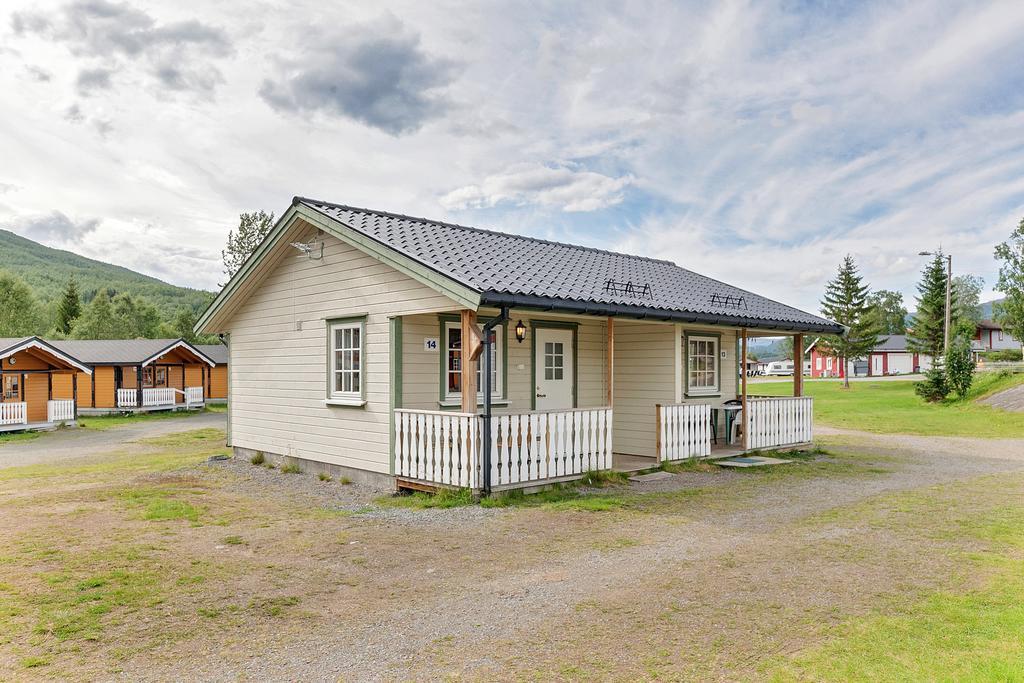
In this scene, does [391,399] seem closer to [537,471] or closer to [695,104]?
[537,471]

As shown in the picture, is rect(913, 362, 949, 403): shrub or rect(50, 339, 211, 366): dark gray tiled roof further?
rect(50, 339, 211, 366): dark gray tiled roof

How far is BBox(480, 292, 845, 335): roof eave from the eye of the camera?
8109mm

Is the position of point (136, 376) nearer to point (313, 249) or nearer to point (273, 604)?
point (313, 249)

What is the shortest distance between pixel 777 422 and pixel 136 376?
27136mm

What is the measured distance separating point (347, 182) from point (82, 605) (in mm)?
14537

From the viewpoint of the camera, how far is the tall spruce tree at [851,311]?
43219 millimetres

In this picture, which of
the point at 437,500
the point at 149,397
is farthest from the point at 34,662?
the point at 149,397

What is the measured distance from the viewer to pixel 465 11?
39.3ft

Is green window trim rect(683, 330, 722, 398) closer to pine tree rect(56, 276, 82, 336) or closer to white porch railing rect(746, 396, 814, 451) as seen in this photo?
white porch railing rect(746, 396, 814, 451)

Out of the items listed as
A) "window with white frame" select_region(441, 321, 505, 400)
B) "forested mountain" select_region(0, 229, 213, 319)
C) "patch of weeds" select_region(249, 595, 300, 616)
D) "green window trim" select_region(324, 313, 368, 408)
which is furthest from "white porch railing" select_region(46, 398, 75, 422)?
"forested mountain" select_region(0, 229, 213, 319)

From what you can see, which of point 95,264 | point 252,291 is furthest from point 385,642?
point 95,264

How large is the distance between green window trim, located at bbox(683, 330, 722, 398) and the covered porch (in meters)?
0.03

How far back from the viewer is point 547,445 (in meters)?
8.98

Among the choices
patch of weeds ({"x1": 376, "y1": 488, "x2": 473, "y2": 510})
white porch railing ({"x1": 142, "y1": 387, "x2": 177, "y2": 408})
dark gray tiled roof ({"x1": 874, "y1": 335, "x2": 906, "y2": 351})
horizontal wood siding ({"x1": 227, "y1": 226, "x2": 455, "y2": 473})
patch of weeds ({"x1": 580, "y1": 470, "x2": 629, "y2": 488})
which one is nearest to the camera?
patch of weeds ({"x1": 376, "y1": 488, "x2": 473, "y2": 510})
